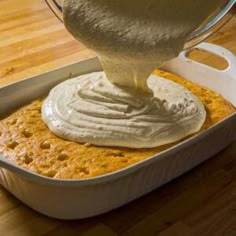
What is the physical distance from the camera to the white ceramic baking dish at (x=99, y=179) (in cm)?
59

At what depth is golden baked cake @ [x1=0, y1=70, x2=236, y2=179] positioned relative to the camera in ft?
2.17

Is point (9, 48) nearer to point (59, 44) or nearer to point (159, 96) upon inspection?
point (59, 44)

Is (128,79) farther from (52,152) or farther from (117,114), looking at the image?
(52,152)

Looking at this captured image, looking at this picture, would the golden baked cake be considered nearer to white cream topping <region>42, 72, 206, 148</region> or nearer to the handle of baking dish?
white cream topping <region>42, 72, 206, 148</region>

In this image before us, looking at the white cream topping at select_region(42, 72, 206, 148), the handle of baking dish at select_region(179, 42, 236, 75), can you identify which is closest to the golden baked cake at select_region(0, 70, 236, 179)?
the white cream topping at select_region(42, 72, 206, 148)

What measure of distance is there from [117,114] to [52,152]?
0.40ft

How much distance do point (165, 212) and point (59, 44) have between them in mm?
666

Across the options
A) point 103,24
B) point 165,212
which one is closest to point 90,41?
point 103,24

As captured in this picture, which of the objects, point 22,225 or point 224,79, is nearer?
point 22,225

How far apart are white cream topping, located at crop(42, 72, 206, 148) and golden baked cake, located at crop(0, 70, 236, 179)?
0.01 meters

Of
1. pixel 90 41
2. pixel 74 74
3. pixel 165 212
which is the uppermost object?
pixel 90 41

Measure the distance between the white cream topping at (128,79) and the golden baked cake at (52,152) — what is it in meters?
0.01

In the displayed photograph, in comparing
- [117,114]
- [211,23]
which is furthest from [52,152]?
[211,23]

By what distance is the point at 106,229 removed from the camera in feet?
2.10
